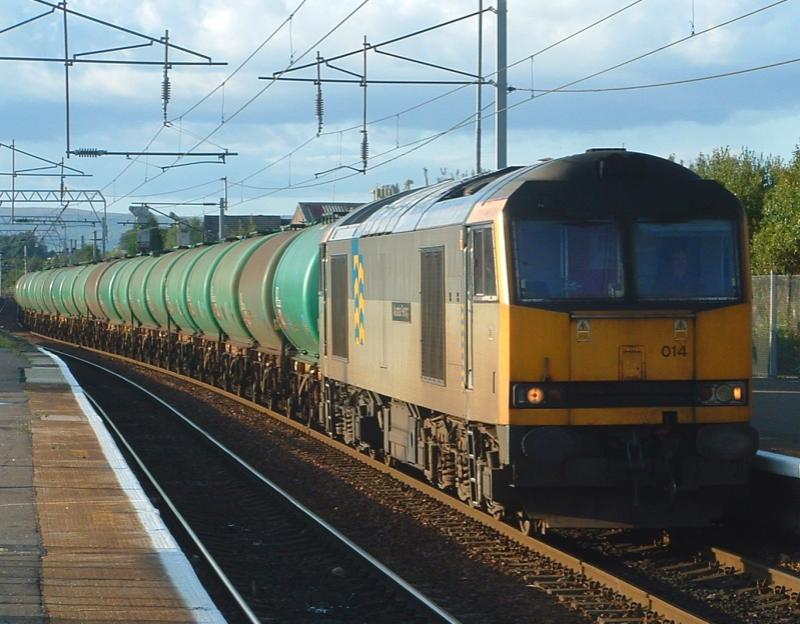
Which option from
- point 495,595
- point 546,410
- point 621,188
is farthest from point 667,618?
point 621,188

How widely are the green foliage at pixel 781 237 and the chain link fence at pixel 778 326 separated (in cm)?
402

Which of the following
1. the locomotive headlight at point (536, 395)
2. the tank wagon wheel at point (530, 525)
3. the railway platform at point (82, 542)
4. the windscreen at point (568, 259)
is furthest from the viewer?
the tank wagon wheel at point (530, 525)

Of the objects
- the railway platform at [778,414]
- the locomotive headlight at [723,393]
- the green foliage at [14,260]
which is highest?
the green foliage at [14,260]

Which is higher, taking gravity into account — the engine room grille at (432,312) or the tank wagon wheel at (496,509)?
the engine room grille at (432,312)

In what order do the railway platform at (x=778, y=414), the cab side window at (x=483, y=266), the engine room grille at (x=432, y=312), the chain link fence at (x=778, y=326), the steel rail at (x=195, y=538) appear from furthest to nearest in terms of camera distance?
1. the chain link fence at (x=778, y=326)
2. the railway platform at (x=778, y=414)
3. the engine room grille at (x=432, y=312)
4. the cab side window at (x=483, y=266)
5. the steel rail at (x=195, y=538)

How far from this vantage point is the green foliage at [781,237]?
31266 mm

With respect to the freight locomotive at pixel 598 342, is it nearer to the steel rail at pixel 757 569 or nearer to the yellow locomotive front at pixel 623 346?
the yellow locomotive front at pixel 623 346

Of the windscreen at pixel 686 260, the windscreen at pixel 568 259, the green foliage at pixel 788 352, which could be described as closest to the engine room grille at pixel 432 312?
the windscreen at pixel 568 259

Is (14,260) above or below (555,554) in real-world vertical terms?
above

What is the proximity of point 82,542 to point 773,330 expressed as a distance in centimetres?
1744

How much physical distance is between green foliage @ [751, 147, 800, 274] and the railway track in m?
20.2

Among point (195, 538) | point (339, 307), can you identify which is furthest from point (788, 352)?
point (195, 538)

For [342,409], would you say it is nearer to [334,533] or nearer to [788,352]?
[334,533]

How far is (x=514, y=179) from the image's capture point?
11352mm
